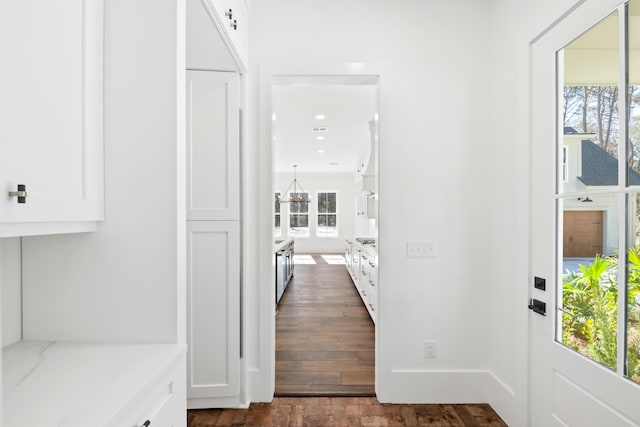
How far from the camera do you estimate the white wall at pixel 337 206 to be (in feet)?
38.9

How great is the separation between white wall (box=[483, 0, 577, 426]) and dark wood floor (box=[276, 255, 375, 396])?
0.89 metres

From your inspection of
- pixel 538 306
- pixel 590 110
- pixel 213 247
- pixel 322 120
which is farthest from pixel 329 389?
pixel 322 120

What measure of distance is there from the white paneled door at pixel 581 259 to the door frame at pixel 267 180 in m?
0.95

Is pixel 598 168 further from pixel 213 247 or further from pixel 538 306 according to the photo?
pixel 213 247

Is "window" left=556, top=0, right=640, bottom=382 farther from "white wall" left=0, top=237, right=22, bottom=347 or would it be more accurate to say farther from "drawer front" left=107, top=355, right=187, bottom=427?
"white wall" left=0, top=237, right=22, bottom=347

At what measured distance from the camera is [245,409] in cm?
229

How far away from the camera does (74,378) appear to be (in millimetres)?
935

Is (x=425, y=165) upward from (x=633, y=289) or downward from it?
upward

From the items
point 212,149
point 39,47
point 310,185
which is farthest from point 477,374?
point 310,185

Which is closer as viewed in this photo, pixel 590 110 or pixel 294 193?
pixel 590 110

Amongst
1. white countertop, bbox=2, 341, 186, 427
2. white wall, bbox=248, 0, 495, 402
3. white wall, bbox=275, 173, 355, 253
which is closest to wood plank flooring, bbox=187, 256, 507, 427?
white wall, bbox=248, 0, 495, 402

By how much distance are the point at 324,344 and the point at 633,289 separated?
260 cm

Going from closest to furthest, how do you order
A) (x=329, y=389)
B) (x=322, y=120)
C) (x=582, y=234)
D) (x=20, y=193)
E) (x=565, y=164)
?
(x=20, y=193)
(x=582, y=234)
(x=565, y=164)
(x=329, y=389)
(x=322, y=120)

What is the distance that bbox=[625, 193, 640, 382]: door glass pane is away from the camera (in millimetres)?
1325
